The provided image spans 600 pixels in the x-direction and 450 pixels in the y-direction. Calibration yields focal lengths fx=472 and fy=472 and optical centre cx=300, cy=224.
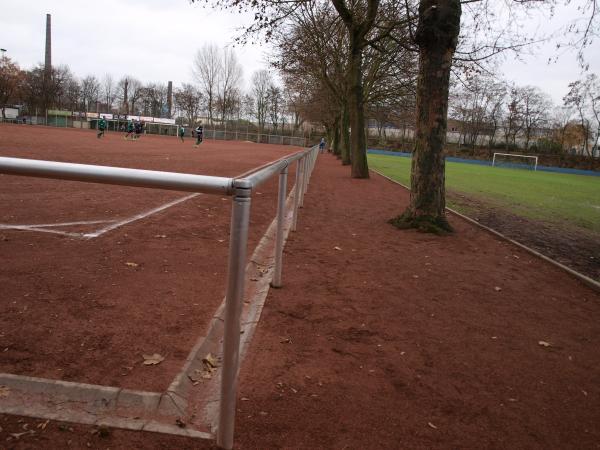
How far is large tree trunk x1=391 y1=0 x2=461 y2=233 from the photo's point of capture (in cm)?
778

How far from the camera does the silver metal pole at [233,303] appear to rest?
188 centimetres

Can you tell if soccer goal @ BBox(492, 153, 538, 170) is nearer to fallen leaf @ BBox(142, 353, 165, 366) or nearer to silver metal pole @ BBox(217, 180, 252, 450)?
fallen leaf @ BBox(142, 353, 165, 366)

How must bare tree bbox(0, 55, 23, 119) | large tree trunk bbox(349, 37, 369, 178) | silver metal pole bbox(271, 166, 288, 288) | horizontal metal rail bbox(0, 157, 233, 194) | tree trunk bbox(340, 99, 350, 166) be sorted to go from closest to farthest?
horizontal metal rail bbox(0, 157, 233, 194)
silver metal pole bbox(271, 166, 288, 288)
large tree trunk bbox(349, 37, 369, 178)
tree trunk bbox(340, 99, 350, 166)
bare tree bbox(0, 55, 23, 119)

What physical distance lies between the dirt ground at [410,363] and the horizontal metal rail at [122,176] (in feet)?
3.96

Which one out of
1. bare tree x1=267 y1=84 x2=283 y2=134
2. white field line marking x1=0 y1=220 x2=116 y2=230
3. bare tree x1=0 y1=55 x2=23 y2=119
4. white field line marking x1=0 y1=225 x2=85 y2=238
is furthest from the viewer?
bare tree x1=267 y1=84 x2=283 y2=134

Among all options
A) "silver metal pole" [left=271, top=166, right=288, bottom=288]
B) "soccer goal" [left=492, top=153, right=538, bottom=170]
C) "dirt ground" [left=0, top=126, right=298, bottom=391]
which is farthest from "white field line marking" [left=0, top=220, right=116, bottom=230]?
"soccer goal" [left=492, top=153, right=538, bottom=170]

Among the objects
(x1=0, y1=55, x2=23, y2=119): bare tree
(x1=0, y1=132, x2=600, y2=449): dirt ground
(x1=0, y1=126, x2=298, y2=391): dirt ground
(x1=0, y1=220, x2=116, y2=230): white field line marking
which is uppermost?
(x1=0, y1=55, x2=23, y2=119): bare tree

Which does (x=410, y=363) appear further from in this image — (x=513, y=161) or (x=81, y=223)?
(x=513, y=161)

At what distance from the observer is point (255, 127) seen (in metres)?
83.1

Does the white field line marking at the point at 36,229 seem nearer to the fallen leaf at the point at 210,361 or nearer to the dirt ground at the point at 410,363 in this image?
the dirt ground at the point at 410,363

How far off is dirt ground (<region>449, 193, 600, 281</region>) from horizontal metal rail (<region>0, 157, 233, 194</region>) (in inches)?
256

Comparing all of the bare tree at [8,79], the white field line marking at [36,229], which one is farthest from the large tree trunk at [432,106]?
the bare tree at [8,79]

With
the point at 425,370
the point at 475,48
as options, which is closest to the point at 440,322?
the point at 425,370

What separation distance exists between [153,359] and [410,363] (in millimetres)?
1733
